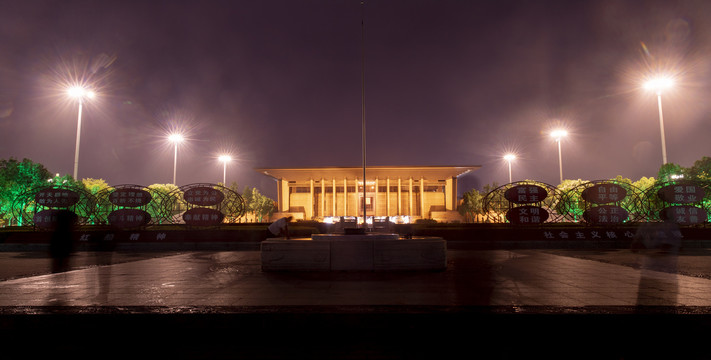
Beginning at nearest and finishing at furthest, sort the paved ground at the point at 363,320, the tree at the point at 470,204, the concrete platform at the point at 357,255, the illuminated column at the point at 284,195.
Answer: the paved ground at the point at 363,320, the concrete platform at the point at 357,255, the tree at the point at 470,204, the illuminated column at the point at 284,195

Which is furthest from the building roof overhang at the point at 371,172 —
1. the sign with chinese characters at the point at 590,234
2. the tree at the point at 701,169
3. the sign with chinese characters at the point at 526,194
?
the sign with chinese characters at the point at 590,234

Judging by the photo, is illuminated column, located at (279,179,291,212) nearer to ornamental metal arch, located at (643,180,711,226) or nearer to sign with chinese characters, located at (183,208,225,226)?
sign with chinese characters, located at (183,208,225,226)

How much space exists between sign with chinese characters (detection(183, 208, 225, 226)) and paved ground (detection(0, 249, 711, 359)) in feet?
49.0

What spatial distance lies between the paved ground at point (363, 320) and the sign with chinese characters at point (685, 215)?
17.7m

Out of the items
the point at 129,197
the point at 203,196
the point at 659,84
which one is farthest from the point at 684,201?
the point at 129,197

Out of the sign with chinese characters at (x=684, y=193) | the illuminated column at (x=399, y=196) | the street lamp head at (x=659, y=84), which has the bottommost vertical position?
the sign with chinese characters at (x=684, y=193)

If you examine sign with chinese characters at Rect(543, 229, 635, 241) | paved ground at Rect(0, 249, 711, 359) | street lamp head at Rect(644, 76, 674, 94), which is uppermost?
street lamp head at Rect(644, 76, 674, 94)

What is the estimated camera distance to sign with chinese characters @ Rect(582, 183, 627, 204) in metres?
21.7

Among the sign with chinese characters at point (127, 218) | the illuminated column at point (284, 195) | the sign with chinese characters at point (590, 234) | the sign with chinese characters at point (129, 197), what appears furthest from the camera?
the illuminated column at point (284, 195)

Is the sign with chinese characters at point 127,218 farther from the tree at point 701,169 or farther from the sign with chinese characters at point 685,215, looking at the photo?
the tree at point 701,169

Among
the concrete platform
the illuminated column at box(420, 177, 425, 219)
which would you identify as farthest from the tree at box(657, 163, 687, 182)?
the concrete platform

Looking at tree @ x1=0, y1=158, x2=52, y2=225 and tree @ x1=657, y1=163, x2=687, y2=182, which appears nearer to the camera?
tree @ x1=0, y1=158, x2=52, y2=225

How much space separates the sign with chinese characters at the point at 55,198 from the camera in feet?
73.4

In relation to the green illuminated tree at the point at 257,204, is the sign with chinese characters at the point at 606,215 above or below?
below
